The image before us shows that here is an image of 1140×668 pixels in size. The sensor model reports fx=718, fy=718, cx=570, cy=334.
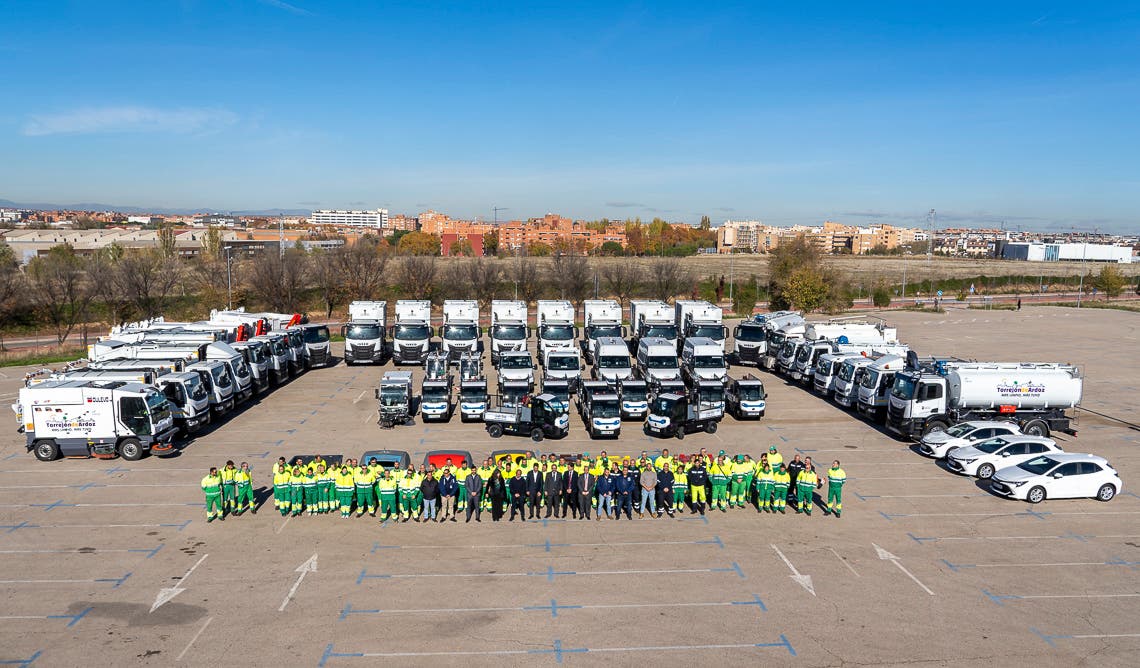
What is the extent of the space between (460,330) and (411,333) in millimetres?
2498

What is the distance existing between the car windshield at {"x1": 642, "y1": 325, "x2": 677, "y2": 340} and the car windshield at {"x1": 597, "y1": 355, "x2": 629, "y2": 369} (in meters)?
6.53

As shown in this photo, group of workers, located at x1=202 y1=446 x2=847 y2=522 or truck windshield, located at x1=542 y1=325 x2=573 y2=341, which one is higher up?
truck windshield, located at x1=542 y1=325 x2=573 y2=341

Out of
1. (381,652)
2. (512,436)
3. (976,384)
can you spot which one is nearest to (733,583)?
(381,652)

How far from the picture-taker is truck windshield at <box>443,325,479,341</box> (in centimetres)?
3631

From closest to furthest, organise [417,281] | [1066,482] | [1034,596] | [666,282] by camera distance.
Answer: [1034,596]
[1066,482]
[417,281]
[666,282]

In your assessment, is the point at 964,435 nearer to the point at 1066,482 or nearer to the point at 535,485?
the point at 1066,482

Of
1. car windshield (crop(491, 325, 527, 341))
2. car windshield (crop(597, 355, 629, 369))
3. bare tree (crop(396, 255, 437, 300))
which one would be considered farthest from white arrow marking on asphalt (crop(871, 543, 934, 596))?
bare tree (crop(396, 255, 437, 300))

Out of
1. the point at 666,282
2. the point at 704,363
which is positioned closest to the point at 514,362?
the point at 704,363

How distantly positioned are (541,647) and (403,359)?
26272 millimetres

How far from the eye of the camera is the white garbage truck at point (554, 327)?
118ft

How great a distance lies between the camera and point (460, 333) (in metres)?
36.5

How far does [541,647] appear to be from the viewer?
11805mm

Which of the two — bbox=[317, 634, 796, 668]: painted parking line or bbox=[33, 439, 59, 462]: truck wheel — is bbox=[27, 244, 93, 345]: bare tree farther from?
bbox=[317, 634, 796, 668]: painted parking line

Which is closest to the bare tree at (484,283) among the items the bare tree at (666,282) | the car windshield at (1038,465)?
the bare tree at (666,282)
